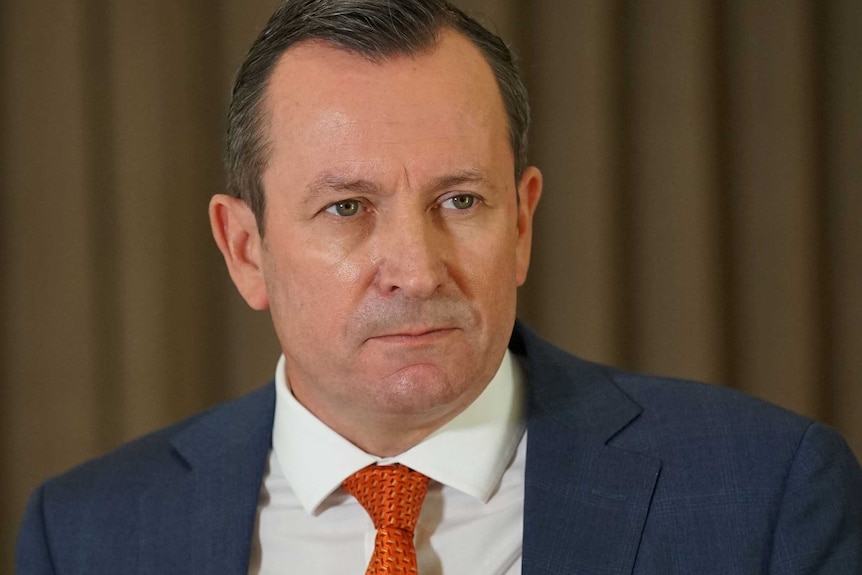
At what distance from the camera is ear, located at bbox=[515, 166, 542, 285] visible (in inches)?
63.9

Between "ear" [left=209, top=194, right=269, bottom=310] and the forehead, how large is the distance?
6.6 inches

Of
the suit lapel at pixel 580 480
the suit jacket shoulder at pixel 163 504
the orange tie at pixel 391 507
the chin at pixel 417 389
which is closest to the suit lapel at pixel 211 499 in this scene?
the suit jacket shoulder at pixel 163 504

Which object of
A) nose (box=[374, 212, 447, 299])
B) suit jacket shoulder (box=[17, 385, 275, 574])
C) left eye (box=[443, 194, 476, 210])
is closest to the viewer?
nose (box=[374, 212, 447, 299])

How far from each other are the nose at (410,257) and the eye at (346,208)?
5 centimetres

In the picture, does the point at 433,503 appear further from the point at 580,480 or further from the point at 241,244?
the point at 241,244

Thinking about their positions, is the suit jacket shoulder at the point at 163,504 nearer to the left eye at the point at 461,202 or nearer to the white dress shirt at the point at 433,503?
the white dress shirt at the point at 433,503


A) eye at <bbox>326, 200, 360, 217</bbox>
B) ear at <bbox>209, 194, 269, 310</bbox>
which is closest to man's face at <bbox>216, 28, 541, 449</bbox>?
eye at <bbox>326, 200, 360, 217</bbox>

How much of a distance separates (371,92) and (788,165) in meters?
1.12

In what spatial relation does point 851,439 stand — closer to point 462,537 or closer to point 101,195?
point 462,537

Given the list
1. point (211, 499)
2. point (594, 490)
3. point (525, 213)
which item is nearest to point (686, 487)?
point (594, 490)

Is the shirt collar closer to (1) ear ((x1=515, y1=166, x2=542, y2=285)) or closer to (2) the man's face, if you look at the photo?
(2) the man's face

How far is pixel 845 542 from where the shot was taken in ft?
4.61

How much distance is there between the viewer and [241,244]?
5.53ft

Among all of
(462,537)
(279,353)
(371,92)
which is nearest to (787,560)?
(462,537)
